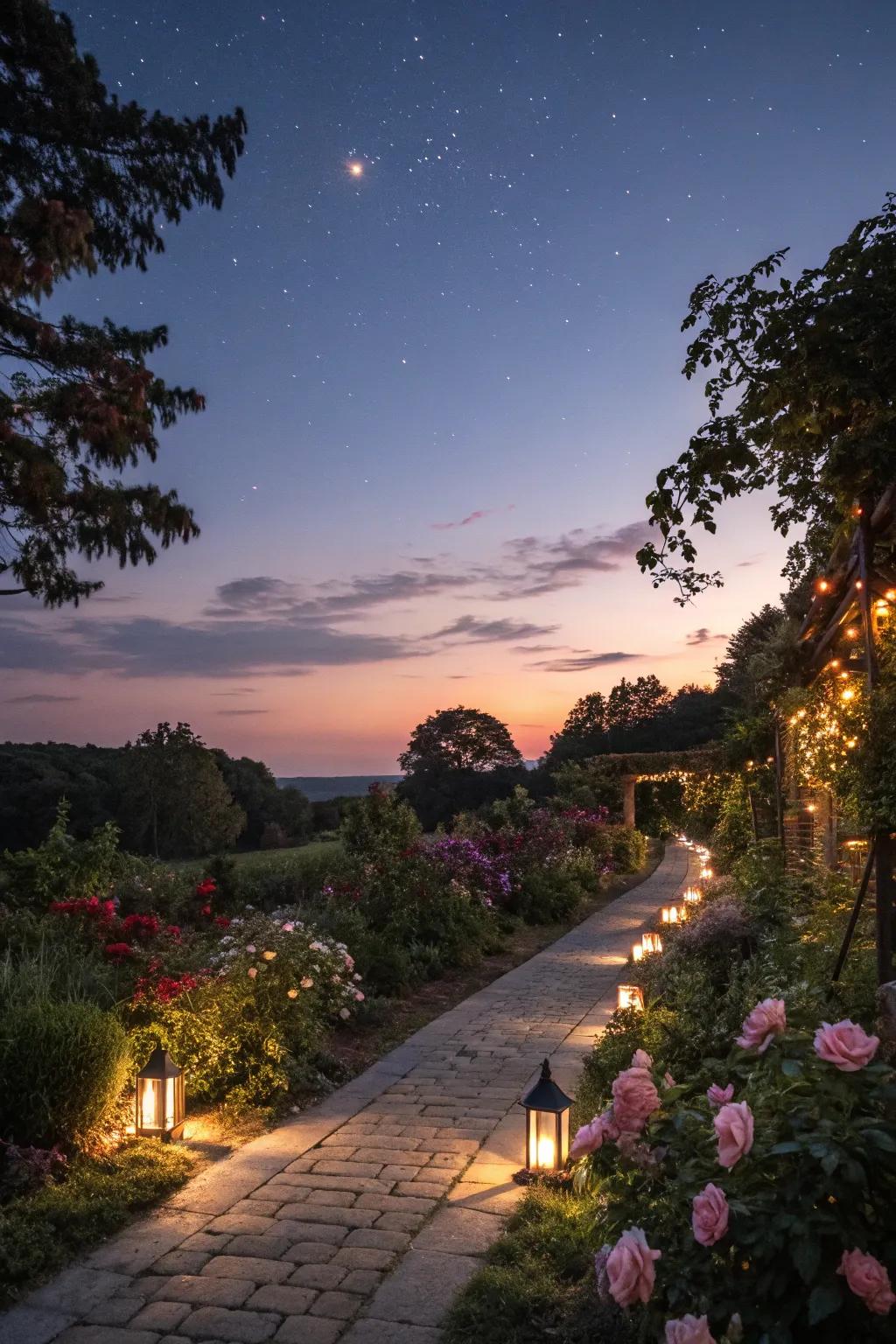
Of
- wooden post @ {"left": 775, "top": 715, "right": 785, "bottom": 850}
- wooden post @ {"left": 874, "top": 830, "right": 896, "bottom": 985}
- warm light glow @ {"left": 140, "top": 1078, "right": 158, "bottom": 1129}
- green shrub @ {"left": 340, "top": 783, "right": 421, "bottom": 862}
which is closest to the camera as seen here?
wooden post @ {"left": 874, "top": 830, "right": 896, "bottom": 985}

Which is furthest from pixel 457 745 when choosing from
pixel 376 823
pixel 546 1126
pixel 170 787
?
pixel 546 1126

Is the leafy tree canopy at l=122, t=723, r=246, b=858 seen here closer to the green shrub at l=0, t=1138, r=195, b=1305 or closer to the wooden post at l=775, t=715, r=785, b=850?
the wooden post at l=775, t=715, r=785, b=850

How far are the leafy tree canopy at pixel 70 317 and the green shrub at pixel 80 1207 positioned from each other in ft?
21.7

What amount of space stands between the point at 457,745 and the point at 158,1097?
1373 inches

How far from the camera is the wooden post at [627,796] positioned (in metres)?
24.7

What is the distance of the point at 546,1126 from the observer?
4.36 meters

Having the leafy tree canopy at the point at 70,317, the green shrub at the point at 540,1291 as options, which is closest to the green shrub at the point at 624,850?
the leafy tree canopy at the point at 70,317

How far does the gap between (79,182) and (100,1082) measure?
8.97m

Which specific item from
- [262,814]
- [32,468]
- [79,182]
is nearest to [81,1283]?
[32,468]

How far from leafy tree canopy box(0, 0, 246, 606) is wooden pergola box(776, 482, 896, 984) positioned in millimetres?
6655

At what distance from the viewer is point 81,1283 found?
11.3 ft

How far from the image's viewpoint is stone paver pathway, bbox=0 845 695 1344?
3.17m

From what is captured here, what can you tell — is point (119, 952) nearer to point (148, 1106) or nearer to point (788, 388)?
point (148, 1106)

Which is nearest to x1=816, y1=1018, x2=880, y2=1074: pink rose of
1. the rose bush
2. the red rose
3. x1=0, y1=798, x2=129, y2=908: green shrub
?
the rose bush
